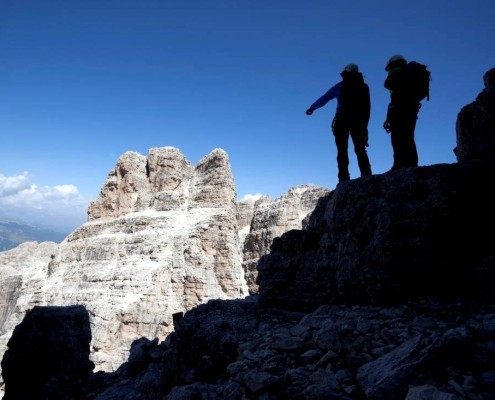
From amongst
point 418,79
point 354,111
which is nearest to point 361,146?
point 354,111

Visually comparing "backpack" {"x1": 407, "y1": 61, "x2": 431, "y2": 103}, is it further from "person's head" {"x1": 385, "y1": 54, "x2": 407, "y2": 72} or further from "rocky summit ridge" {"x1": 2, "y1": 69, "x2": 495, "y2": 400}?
"rocky summit ridge" {"x1": 2, "y1": 69, "x2": 495, "y2": 400}

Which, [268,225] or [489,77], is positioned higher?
[268,225]

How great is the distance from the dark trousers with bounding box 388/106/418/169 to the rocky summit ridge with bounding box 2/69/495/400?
4.51ft

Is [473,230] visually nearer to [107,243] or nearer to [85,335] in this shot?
[85,335]

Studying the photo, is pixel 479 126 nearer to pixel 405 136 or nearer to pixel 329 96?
pixel 405 136

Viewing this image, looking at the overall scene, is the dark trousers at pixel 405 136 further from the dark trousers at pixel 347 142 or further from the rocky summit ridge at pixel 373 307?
the rocky summit ridge at pixel 373 307

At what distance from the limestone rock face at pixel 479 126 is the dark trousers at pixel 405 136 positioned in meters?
1.34

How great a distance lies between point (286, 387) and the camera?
5465 mm

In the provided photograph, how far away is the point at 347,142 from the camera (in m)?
10.9

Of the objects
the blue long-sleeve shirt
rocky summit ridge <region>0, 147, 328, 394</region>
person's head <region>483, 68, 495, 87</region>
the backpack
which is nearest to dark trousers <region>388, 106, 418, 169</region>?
the backpack

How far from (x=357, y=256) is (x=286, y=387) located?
3994mm

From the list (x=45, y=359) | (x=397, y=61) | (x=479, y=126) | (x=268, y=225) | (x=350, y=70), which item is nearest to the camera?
(x=479, y=126)

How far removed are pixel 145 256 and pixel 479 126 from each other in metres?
51.2

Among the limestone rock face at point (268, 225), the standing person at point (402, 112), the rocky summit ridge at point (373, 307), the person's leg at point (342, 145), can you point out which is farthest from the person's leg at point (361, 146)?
the limestone rock face at point (268, 225)
